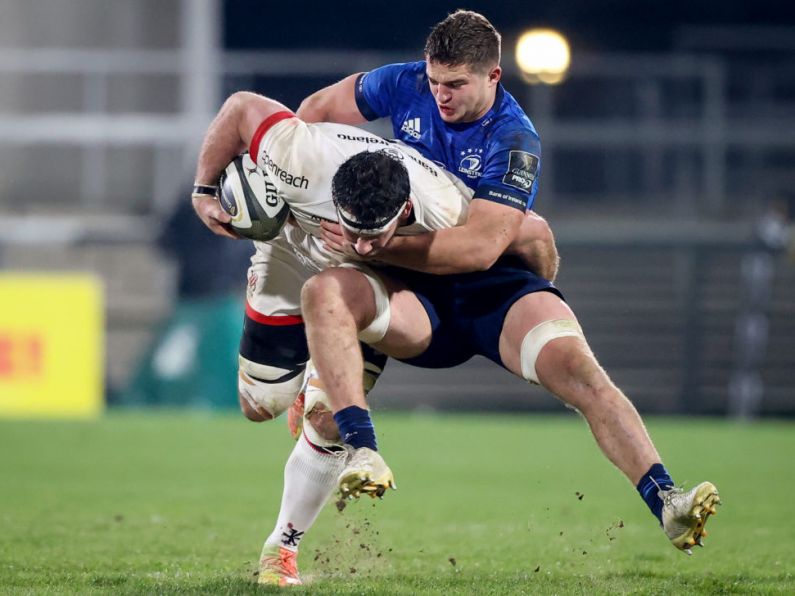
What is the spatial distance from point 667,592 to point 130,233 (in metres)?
12.6

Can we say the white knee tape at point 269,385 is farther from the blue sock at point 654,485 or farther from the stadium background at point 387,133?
the stadium background at point 387,133

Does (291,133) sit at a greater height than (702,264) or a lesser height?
greater

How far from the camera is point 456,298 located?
16.6ft

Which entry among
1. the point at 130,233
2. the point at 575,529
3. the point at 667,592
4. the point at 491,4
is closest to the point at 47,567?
the point at 667,592

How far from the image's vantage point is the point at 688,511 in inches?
166

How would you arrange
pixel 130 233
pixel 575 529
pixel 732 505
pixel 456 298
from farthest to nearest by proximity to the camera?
pixel 130 233 < pixel 732 505 < pixel 575 529 < pixel 456 298

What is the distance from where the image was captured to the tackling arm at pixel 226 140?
198 inches

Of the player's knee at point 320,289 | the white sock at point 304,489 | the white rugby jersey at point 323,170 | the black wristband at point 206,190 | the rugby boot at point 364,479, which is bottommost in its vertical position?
the white sock at point 304,489

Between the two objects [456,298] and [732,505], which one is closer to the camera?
[456,298]

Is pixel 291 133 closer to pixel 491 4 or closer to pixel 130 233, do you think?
pixel 130 233

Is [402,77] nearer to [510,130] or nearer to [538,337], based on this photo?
[510,130]

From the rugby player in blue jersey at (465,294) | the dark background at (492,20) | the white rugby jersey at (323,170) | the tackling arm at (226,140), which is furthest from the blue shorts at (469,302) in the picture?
the dark background at (492,20)

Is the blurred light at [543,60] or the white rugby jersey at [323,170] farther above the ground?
the white rugby jersey at [323,170]

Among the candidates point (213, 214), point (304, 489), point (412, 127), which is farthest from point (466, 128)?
point (304, 489)
